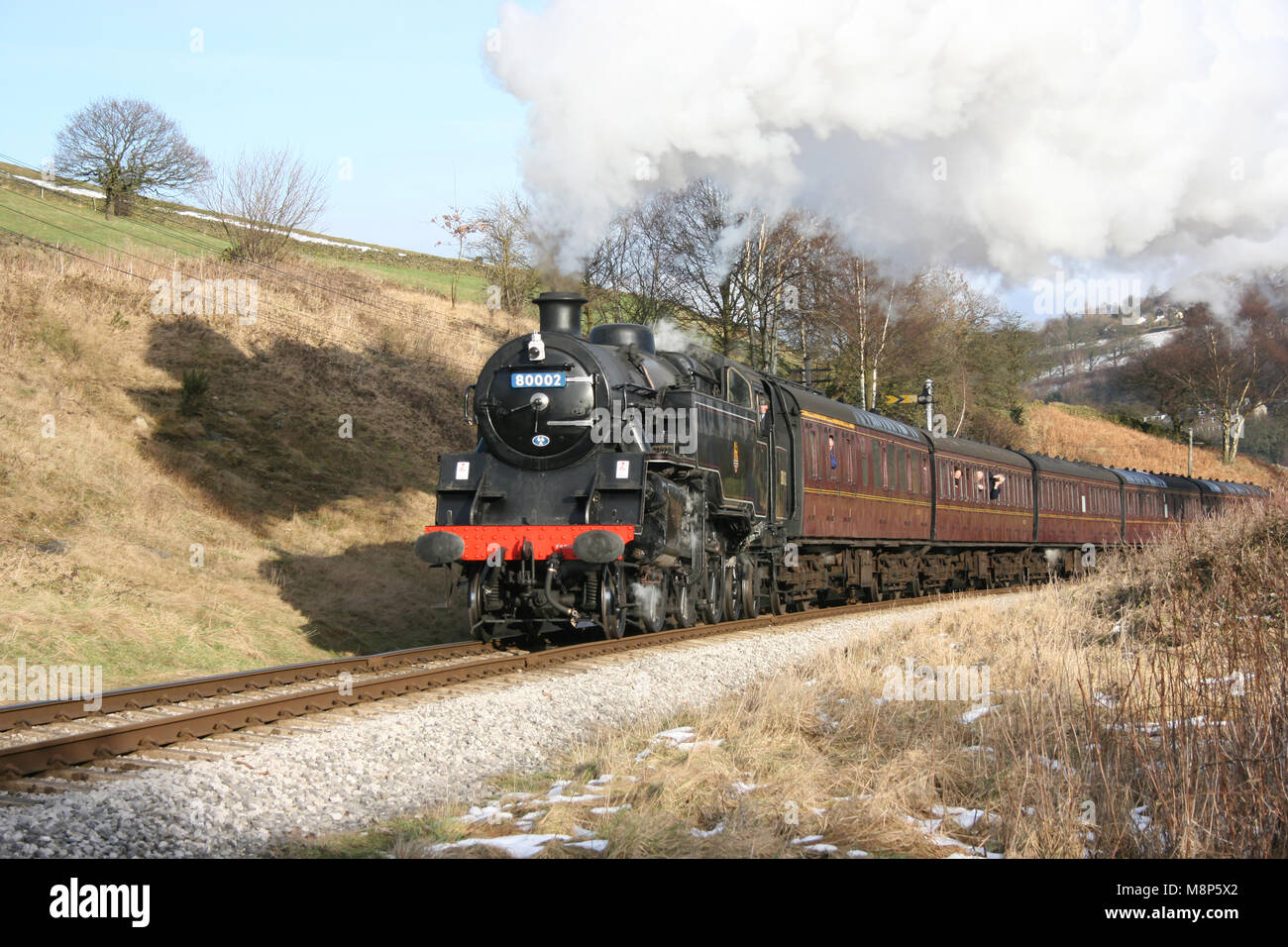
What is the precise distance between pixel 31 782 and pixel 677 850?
3728 millimetres

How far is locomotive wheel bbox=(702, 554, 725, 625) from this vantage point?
14633mm

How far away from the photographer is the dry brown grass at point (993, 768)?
4.76 m

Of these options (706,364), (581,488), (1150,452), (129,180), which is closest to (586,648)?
(581,488)

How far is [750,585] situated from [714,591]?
135cm

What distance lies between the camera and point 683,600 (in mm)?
13773

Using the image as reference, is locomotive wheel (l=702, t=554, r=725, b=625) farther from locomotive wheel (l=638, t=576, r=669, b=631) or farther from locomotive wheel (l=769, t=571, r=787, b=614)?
locomotive wheel (l=769, t=571, r=787, b=614)

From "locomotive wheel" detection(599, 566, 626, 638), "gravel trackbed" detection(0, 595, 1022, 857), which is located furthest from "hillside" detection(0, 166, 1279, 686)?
"gravel trackbed" detection(0, 595, 1022, 857)

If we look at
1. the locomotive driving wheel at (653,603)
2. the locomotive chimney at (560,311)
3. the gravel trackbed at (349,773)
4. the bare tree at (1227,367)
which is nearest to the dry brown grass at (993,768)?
the gravel trackbed at (349,773)

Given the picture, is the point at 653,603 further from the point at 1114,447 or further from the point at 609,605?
the point at 1114,447

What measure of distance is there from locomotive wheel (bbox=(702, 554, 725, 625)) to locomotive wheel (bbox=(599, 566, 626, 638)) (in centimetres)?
237

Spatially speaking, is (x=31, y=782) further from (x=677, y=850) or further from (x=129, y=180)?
(x=129, y=180)

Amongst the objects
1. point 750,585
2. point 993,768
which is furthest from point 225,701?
point 750,585

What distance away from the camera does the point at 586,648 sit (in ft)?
39.0

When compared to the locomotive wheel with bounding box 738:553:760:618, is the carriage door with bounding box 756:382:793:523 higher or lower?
higher
